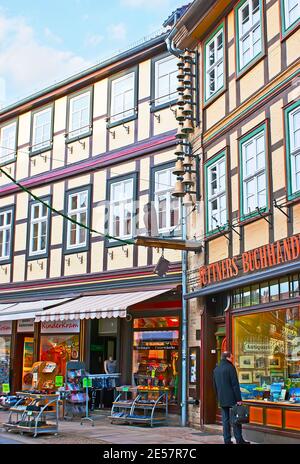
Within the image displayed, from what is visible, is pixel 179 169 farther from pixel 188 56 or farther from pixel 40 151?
pixel 40 151

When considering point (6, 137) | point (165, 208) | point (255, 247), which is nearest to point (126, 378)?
point (165, 208)

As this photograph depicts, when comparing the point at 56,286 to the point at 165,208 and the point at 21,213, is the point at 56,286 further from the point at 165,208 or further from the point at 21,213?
the point at 165,208

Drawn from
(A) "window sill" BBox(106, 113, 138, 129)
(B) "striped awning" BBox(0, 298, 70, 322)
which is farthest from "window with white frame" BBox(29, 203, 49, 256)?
(A) "window sill" BBox(106, 113, 138, 129)

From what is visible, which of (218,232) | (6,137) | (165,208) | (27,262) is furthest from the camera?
(6,137)

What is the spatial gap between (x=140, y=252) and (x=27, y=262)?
527 cm

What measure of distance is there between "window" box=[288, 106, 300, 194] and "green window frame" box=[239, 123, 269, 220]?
33.1 inches

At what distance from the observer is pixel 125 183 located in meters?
18.2

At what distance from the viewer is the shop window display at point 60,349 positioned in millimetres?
19016

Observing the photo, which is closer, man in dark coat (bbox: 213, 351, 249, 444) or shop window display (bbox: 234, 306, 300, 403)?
man in dark coat (bbox: 213, 351, 249, 444)

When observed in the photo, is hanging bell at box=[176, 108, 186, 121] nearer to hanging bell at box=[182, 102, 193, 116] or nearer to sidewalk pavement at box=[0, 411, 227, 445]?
hanging bell at box=[182, 102, 193, 116]

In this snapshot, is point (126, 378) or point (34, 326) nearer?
point (126, 378)

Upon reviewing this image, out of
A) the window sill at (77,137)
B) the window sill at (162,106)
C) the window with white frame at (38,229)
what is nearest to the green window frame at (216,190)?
the window sill at (162,106)

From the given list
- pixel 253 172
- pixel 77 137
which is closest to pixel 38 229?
pixel 77 137

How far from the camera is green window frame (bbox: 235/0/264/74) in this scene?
43.4 feet
